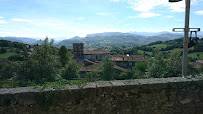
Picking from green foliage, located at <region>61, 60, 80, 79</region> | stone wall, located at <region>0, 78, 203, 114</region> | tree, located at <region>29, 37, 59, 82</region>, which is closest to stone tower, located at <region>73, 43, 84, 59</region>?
green foliage, located at <region>61, 60, 80, 79</region>

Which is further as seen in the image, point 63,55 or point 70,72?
point 63,55

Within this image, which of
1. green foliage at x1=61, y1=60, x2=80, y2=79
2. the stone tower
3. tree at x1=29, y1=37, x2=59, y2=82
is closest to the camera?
tree at x1=29, y1=37, x2=59, y2=82

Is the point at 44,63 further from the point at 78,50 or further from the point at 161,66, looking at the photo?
the point at 78,50

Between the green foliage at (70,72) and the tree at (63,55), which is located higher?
the tree at (63,55)

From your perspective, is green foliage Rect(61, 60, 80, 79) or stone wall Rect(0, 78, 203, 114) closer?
stone wall Rect(0, 78, 203, 114)

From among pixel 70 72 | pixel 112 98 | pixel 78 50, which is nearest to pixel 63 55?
pixel 78 50

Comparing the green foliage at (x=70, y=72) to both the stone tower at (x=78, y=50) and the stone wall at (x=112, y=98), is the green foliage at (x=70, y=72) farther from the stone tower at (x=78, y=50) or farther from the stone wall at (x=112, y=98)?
the stone wall at (x=112, y=98)

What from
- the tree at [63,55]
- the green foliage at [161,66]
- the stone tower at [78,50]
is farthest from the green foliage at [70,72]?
the stone tower at [78,50]

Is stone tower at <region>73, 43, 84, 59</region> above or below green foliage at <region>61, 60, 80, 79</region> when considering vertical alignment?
above

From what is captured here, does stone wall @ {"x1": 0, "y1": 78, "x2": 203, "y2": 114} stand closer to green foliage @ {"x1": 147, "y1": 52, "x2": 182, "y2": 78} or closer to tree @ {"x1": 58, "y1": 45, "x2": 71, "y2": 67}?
green foliage @ {"x1": 147, "y1": 52, "x2": 182, "y2": 78}

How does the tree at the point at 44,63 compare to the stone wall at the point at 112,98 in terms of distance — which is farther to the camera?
the tree at the point at 44,63

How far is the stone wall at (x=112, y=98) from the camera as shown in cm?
358

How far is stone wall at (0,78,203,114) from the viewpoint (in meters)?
3.58

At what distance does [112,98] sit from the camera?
3873mm
